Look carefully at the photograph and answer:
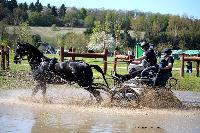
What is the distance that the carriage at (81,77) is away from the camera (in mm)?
12820

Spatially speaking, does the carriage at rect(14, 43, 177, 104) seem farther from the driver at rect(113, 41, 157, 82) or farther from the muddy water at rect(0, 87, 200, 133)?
the muddy water at rect(0, 87, 200, 133)

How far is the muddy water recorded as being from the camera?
930 cm

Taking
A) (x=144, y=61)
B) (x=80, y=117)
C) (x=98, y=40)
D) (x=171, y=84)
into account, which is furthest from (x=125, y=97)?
(x=98, y=40)

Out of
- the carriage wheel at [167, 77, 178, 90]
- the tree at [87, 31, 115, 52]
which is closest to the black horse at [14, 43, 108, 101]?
the carriage wheel at [167, 77, 178, 90]

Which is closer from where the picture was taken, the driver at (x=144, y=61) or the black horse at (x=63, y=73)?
the driver at (x=144, y=61)

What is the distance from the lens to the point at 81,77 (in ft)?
44.9

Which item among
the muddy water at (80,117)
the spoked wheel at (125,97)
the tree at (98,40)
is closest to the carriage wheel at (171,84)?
the spoked wheel at (125,97)

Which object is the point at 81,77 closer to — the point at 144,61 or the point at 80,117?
the point at 144,61

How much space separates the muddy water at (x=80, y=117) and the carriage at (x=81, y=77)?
1.40ft

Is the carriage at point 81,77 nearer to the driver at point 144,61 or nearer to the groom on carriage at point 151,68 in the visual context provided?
the groom on carriage at point 151,68

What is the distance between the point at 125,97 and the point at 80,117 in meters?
2.31

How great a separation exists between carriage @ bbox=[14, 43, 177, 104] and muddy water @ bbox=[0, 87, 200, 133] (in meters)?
0.43

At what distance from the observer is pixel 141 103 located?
503 inches

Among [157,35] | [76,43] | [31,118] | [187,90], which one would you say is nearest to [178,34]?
[157,35]
